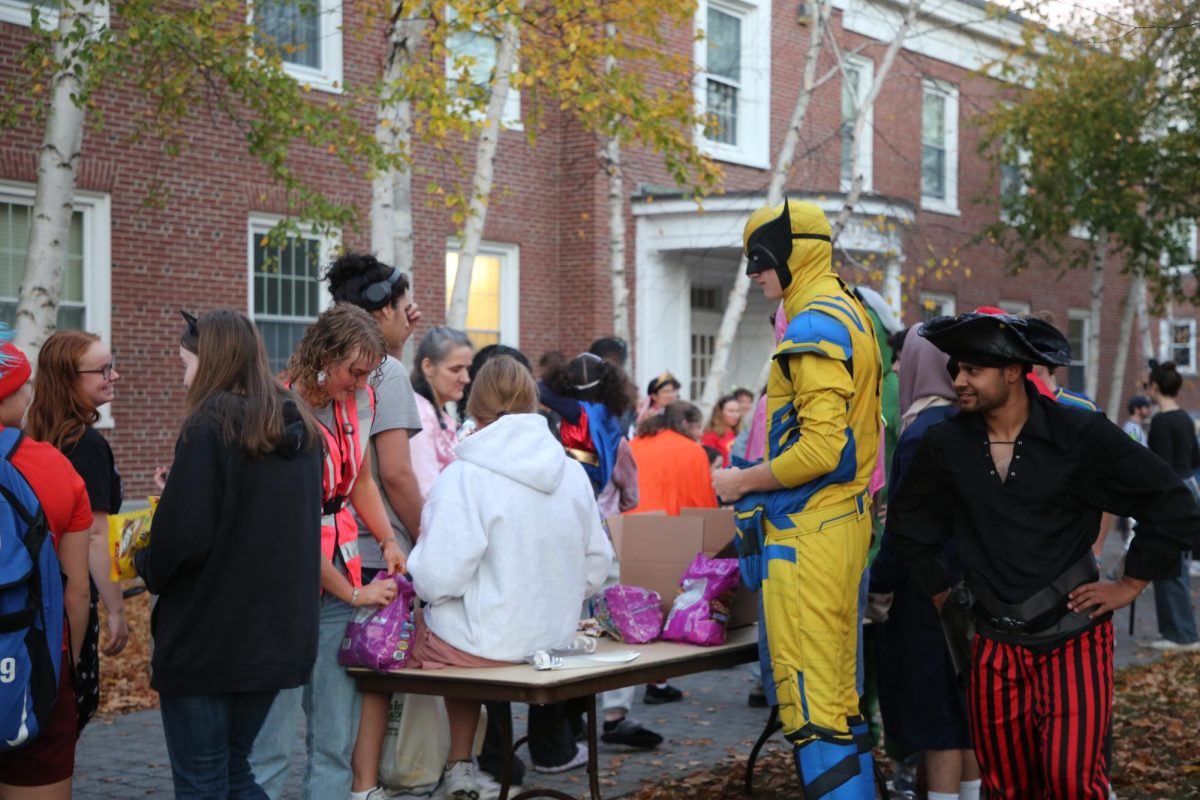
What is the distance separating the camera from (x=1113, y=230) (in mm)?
20766

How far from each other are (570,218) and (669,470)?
10.6m

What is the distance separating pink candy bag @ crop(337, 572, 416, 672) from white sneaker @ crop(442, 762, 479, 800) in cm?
70

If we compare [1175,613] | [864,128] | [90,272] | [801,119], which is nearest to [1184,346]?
[864,128]

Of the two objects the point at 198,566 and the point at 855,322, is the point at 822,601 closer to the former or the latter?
the point at 855,322

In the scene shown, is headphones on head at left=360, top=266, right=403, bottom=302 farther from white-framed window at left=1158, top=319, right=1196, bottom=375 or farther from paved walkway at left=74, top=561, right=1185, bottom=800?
white-framed window at left=1158, top=319, right=1196, bottom=375

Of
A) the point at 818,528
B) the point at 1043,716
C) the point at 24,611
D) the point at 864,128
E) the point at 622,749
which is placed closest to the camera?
the point at 24,611

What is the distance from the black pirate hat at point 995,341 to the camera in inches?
170

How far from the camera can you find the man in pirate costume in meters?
4.27

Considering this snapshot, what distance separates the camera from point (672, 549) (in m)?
6.32

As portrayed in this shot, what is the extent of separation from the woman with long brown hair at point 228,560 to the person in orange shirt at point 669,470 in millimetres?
4751

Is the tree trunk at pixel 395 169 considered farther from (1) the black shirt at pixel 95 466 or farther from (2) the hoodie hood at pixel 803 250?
(2) the hoodie hood at pixel 803 250

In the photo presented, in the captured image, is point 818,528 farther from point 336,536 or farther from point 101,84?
point 101,84

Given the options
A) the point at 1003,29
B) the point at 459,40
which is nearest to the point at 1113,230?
the point at 1003,29

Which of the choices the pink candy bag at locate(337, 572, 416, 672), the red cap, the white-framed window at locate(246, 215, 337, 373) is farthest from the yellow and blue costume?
the white-framed window at locate(246, 215, 337, 373)
